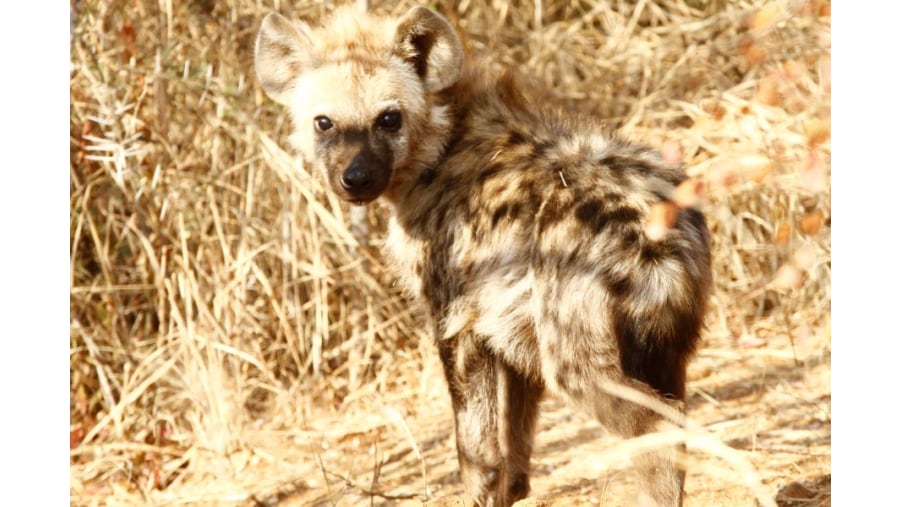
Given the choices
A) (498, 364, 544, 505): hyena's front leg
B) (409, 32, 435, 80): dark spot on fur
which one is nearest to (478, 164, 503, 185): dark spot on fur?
(409, 32, 435, 80): dark spot on fur

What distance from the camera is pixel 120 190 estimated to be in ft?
14.5

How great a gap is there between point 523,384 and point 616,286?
0.64 meters

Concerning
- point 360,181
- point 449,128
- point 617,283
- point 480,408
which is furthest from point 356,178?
point 617,283

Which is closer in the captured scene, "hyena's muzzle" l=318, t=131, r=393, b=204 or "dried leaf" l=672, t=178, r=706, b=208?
"dried leaf" l=672, t=178, r=706, b=208

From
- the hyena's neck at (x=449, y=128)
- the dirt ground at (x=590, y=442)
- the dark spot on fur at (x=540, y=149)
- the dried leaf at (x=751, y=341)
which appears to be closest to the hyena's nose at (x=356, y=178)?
the hyena's neck at (x=449, y=128)

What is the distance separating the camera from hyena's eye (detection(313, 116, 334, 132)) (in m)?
3.16

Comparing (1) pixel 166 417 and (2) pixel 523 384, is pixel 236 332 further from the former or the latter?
(2) pixel 523 384

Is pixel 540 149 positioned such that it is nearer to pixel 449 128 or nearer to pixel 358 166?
pixel 449 128

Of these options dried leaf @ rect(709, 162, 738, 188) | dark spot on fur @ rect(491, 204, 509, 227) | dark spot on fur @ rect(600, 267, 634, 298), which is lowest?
dark spot on fur @ rect(600, 267, 634, 298)

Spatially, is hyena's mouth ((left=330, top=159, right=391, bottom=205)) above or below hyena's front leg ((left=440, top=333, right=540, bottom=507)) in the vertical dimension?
above

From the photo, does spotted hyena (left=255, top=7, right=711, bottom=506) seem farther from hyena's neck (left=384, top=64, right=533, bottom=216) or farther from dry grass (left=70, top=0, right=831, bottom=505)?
dry grass (left=70, top=0, right=831, bottom=505)

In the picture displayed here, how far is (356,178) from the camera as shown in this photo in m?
3.00

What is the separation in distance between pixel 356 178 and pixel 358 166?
0.12 ft
